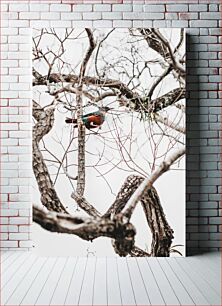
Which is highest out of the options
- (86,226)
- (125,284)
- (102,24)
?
(102,24)

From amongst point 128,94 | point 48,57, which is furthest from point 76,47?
point 128,94

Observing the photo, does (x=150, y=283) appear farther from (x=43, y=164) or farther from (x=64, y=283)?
(x=43, y=164)

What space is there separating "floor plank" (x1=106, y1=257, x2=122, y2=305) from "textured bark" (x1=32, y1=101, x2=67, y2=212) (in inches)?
24.5

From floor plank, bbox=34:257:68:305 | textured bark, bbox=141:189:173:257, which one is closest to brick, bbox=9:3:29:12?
textured bark, bbox=141:189:173:257

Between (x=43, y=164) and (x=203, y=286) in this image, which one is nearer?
(x=203, y=286)

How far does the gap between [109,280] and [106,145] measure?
129 cm

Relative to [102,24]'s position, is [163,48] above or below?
below

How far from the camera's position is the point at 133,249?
5.48 metres

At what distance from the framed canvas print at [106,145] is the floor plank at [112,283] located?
0.24m

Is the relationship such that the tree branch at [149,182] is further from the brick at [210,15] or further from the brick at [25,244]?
the brick at [210,15]

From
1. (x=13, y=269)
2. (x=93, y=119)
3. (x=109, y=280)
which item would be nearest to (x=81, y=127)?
(x=93, y=119)

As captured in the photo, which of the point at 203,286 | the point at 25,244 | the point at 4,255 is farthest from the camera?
the point at 25,244

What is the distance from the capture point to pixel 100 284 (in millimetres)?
4496

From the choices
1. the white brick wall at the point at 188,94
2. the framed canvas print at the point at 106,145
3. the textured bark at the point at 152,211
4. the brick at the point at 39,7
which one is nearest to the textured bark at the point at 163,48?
the framed canvas print at the point at 106,145
